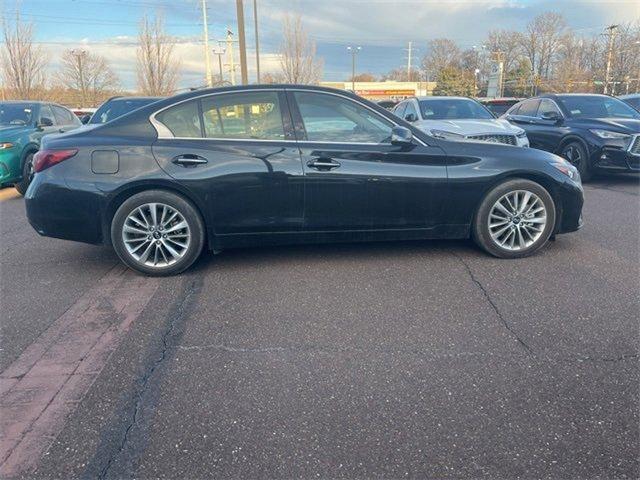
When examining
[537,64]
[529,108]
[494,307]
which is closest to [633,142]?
[529,108]

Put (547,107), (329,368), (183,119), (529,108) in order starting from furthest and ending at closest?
1. (529,108)
2. (547,107)
3. (183,119)
4. (329,368)

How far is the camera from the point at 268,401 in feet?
8.54

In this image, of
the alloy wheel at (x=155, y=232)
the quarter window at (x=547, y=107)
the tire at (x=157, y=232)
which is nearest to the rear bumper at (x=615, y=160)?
the quarter window at (x=547, y=107)

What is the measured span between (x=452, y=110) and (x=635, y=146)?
10.7 ft

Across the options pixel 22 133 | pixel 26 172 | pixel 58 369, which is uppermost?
pixel 22 133

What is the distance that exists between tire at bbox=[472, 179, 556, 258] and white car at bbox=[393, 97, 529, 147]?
3528 mm

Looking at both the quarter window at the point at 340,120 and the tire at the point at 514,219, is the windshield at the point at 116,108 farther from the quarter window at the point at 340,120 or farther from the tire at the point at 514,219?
the tire at the point at 514,219

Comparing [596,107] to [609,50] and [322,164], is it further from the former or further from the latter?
[609,50]

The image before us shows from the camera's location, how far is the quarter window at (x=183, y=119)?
4.48m

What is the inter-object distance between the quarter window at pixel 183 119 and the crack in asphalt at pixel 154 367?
1310 mm

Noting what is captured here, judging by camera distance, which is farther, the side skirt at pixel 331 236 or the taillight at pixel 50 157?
the side skirt at pixel 331 236

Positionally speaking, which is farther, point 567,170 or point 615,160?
point 615,160

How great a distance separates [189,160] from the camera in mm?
4383

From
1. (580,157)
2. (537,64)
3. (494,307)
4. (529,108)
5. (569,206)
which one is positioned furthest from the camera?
(537,64)
